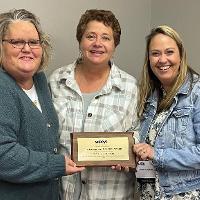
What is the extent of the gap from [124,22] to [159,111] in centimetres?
96

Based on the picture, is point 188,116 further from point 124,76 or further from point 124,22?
point 124,22

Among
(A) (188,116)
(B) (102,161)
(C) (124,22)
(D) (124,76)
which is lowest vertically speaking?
(B) (102,161)

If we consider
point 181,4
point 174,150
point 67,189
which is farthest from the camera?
point 181,4

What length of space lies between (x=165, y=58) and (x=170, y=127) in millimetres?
341

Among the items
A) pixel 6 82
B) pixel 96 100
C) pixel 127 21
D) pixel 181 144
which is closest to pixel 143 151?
pixel 181 144

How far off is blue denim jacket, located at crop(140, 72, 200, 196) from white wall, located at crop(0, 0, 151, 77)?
33.4 inches

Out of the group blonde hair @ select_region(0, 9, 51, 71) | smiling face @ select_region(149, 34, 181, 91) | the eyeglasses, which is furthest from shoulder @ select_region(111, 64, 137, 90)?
the eyeglasses

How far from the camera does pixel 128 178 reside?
192 centimetres

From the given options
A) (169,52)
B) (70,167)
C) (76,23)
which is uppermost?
(76,23)

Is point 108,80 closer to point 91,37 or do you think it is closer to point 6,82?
point 91,37

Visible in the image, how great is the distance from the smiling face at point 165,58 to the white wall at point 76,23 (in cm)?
65

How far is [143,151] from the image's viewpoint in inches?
68.2

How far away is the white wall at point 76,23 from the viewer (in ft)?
7.17

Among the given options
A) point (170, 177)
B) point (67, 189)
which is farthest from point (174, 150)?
point (67, 189)
